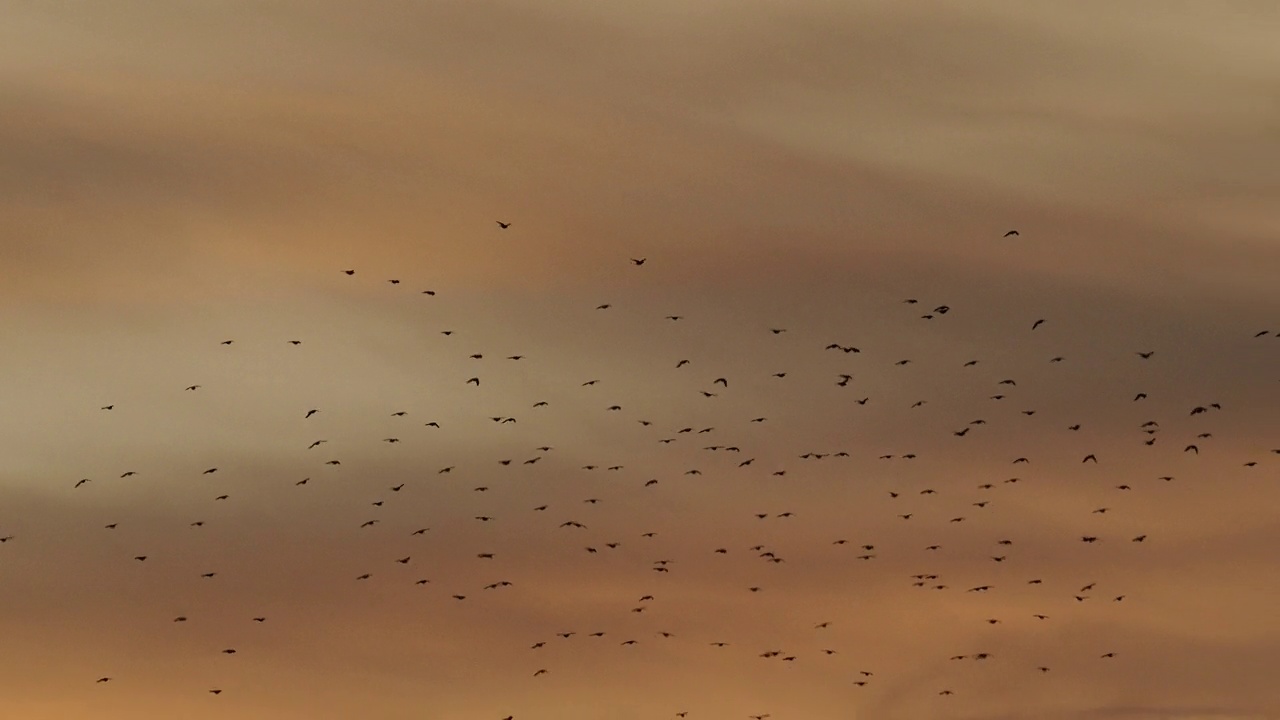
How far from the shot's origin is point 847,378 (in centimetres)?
19425

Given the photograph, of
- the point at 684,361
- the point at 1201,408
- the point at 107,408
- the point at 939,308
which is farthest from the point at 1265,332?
the point at 107,408

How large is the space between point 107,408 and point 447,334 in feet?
91.7

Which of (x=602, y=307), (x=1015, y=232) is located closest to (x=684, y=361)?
(x=602, y=307)

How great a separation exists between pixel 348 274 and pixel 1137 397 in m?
60.3

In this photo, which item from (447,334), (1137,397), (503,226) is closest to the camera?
(503,226)

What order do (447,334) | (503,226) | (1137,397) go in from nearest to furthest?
1. (503,226)
2. (1137,397)
3. (447,334)

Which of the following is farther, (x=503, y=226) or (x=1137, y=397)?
(x=1137, y=397)

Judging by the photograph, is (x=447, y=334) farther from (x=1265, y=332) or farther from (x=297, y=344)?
(x=1265, y=332)

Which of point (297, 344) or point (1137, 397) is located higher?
point (297, 344)

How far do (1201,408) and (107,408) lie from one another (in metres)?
86.6

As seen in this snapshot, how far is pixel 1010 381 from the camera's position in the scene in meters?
188

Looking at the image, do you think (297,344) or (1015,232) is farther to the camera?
(297,344)

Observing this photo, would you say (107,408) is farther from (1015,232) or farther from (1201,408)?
(1201,408)

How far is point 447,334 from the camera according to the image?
7618 inches
